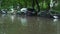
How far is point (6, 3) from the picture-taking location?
51.6 meters

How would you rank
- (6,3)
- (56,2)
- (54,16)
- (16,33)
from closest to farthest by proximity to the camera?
1. (16,33)
2. (54,16)
3. (56,2)
4. (6,3)

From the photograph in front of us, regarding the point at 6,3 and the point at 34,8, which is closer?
the point at 34,8

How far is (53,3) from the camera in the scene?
3878cm

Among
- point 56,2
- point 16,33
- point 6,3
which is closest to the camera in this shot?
point 16,33

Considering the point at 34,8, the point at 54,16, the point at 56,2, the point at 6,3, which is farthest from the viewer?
the point at 6,3

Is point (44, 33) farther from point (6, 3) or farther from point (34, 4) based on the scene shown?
point (6, 3)

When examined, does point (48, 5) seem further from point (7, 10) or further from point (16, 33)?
point (16, 33)

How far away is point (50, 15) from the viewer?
3120 cm

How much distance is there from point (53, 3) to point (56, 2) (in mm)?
905

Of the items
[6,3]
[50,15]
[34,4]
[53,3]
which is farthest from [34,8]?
[6,3]

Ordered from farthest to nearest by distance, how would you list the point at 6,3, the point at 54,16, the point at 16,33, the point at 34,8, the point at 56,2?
the point at 6,3
the point at 34,8
the point at 56,2
the point at 54,16
the point at 16,33

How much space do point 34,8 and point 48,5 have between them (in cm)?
266

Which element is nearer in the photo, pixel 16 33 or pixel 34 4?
pixel 16 33

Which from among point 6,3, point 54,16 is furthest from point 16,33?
point 6,3
